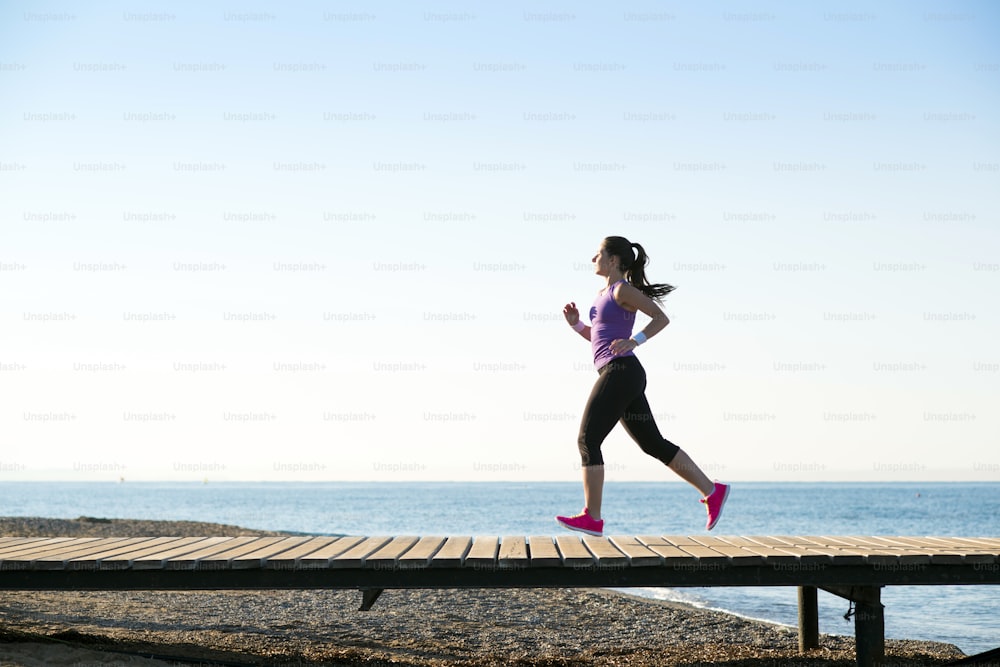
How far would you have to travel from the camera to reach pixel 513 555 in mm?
5977

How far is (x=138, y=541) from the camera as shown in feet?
24.6

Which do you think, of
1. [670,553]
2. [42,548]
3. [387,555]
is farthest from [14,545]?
[670,553]

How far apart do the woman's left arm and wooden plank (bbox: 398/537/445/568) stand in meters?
2.00

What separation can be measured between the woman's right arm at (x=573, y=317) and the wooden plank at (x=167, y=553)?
339 centimetres

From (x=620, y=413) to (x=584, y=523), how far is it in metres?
0.90

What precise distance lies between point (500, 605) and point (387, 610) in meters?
1.62

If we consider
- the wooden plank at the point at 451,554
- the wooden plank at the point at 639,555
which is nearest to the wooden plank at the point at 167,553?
the wooden plank at the point at 451,554

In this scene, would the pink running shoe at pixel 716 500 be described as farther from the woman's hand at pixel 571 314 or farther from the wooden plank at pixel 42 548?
the wooden plank at pixel 42 548

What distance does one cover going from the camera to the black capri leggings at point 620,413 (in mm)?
6578

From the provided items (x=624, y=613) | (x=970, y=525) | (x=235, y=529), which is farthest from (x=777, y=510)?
(x=624, y=613)

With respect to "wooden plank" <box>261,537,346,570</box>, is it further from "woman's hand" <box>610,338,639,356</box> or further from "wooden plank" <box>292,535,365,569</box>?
"woman's hand" <box>610,338,639,356</box>

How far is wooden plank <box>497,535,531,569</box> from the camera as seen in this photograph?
19.2 ft

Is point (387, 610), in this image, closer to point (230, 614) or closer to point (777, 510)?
point (230, 614)

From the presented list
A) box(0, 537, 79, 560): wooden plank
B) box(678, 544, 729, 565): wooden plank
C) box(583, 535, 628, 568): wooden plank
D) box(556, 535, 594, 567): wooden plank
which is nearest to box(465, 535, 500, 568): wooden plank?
box(556, 535, 594, 567): wooden plank
